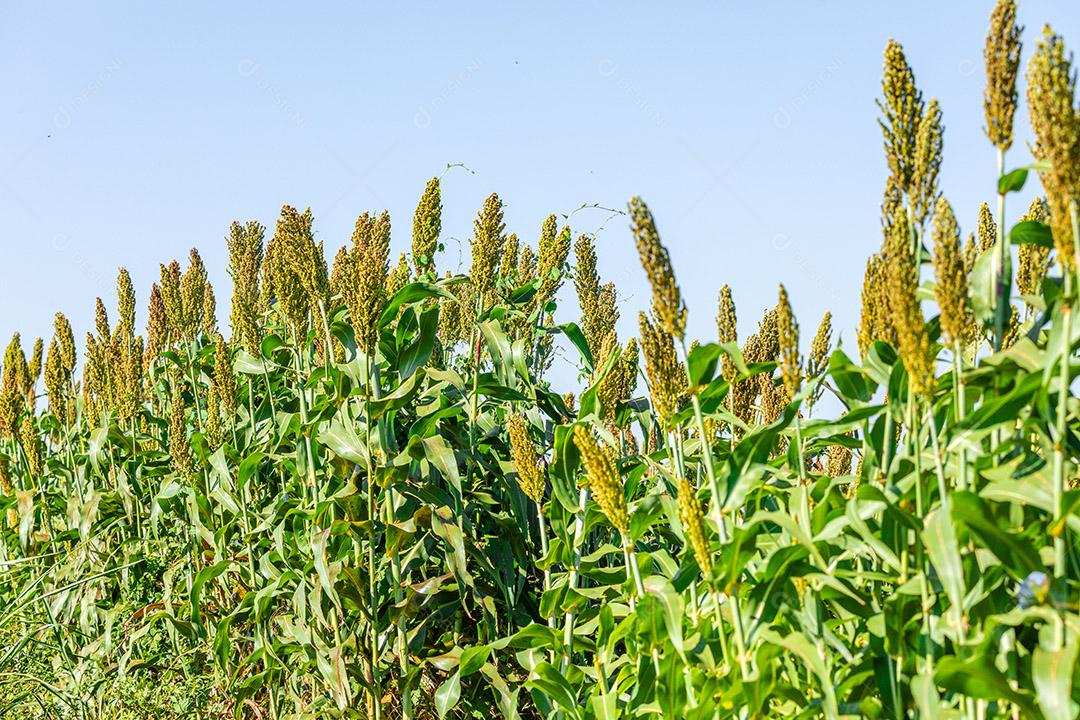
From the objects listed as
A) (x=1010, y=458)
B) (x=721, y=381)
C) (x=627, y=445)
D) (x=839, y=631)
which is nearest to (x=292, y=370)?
(x=627, y=445)

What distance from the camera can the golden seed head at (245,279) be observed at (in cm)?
498

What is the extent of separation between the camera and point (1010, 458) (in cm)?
234

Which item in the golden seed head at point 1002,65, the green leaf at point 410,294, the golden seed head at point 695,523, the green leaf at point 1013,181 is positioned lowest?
the golden seed head at point 695,523

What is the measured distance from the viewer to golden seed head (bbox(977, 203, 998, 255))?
10.7 feet

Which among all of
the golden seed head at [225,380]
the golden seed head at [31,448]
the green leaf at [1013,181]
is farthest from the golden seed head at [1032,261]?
the golden seed head at [31,448]

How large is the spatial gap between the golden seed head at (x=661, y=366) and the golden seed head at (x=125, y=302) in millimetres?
4303

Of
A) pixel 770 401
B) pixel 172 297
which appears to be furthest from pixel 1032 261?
pixel 172 297

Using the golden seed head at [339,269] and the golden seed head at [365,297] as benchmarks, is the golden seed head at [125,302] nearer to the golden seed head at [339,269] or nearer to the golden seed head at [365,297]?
the golden seed head at [339,269]

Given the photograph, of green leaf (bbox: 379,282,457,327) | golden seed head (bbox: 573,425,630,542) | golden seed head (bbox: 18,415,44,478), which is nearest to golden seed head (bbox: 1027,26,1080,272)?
golden seed head (bbox: 573,425,630,542)

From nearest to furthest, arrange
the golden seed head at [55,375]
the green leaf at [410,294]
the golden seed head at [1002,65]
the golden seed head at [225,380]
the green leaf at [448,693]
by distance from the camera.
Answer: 1. the golden seed head at [1002,65]
2. the green leaf at [448,693]
3. the green leaf at [410,294]
4. the golden seed head at [225,380]
5. the golden seed head at [55,375]

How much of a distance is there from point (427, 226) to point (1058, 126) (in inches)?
122

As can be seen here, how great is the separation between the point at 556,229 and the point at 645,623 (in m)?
2.67

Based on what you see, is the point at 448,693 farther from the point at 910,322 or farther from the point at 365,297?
the point at 910,322

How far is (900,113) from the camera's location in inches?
88.7
